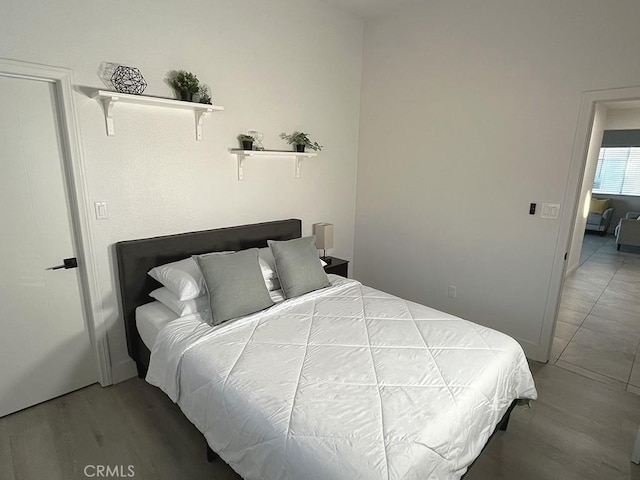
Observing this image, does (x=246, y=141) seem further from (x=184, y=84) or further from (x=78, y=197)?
(x=78, y=197)

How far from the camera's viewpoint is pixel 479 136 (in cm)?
314

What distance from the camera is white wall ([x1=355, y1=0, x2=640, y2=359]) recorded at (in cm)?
264

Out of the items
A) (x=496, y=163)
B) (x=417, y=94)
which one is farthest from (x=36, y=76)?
(x=496, y=163)

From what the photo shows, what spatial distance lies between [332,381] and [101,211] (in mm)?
1885

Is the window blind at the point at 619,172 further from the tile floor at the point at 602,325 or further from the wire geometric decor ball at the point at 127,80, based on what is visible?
the wire geometric decor ball at the point at 127,80

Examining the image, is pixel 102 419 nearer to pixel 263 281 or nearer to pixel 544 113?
pixel 263 281

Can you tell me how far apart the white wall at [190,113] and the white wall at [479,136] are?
532 mm

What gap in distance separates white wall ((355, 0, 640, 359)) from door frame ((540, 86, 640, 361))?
1.6 inches

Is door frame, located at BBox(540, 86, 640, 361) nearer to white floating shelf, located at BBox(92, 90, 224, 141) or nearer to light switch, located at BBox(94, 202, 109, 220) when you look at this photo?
white floating shelf, located at BBox(92, 90, 224, 141)

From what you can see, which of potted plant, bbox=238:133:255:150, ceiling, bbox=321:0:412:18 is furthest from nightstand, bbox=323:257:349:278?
ceiling, bbox=321:0:412:18

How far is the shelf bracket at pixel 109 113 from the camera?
221 cm

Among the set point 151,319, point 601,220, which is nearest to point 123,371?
point 151,319

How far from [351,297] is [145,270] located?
151 cm

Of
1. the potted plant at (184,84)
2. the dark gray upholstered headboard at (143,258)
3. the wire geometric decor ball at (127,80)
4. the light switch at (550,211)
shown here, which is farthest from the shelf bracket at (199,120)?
the light switch at (550,211)
